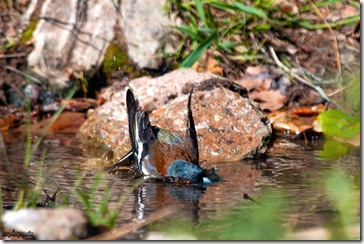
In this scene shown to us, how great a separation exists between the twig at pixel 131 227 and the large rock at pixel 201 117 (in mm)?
1814

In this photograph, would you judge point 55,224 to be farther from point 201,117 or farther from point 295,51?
point 295,51

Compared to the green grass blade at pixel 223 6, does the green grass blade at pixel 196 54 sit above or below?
below

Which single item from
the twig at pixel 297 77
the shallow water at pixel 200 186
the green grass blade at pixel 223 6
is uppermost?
the green grass blade at pixel 223 6

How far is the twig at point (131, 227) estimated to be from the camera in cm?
368

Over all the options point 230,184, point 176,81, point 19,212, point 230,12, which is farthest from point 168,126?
point 19,212

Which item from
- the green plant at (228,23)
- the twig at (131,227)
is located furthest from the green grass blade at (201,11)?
the twig at (131,227)

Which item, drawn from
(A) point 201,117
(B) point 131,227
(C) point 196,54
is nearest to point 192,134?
(A) point 201,117

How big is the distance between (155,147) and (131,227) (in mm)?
2246

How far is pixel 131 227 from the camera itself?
4066 millimetres

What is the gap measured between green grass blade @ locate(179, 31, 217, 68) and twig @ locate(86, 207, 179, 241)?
2933 millimetres

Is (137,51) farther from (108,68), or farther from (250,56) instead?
(250,56)

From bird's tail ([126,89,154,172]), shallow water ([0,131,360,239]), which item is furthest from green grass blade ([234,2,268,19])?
bird's tail ([126,89,154,172])

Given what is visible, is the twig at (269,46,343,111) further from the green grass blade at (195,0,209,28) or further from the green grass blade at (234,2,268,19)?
the green grass blade at (195,0,209,28)

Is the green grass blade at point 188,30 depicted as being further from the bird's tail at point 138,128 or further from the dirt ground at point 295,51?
the bird's tail at point 138,128
